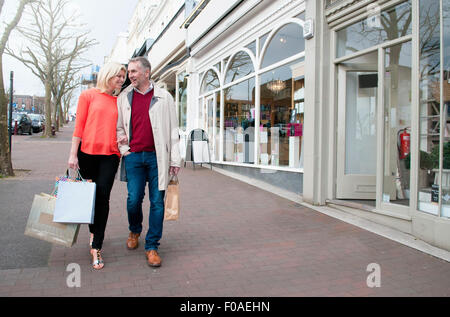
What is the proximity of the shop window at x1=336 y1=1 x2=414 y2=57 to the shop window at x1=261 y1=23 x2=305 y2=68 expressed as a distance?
4.16 feet

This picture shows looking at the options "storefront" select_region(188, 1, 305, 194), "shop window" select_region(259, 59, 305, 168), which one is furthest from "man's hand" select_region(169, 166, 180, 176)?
"shop window" select_region(259, 59, 305, 168)

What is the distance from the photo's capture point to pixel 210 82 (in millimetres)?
13031

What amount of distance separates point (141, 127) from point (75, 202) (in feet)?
2.90

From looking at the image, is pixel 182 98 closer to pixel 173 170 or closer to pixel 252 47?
pixel 252 47

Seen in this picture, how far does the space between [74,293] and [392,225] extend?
389 cm

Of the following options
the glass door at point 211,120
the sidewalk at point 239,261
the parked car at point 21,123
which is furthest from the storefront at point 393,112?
the parked car at point 21,123

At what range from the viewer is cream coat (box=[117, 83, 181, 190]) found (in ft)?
12.2

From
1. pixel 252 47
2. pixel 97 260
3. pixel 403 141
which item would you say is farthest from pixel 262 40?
pixel 97 260

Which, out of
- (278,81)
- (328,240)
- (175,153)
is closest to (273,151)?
(278,81)

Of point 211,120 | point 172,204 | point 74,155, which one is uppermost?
point 211,120

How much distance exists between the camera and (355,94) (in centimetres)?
659

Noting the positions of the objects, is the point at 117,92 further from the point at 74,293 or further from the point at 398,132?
the point at 398,132

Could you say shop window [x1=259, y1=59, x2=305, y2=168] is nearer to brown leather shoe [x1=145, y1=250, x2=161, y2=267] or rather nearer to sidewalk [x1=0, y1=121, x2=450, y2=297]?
sidewalk [x1=0, y1=121, x2=450, y2=297]
